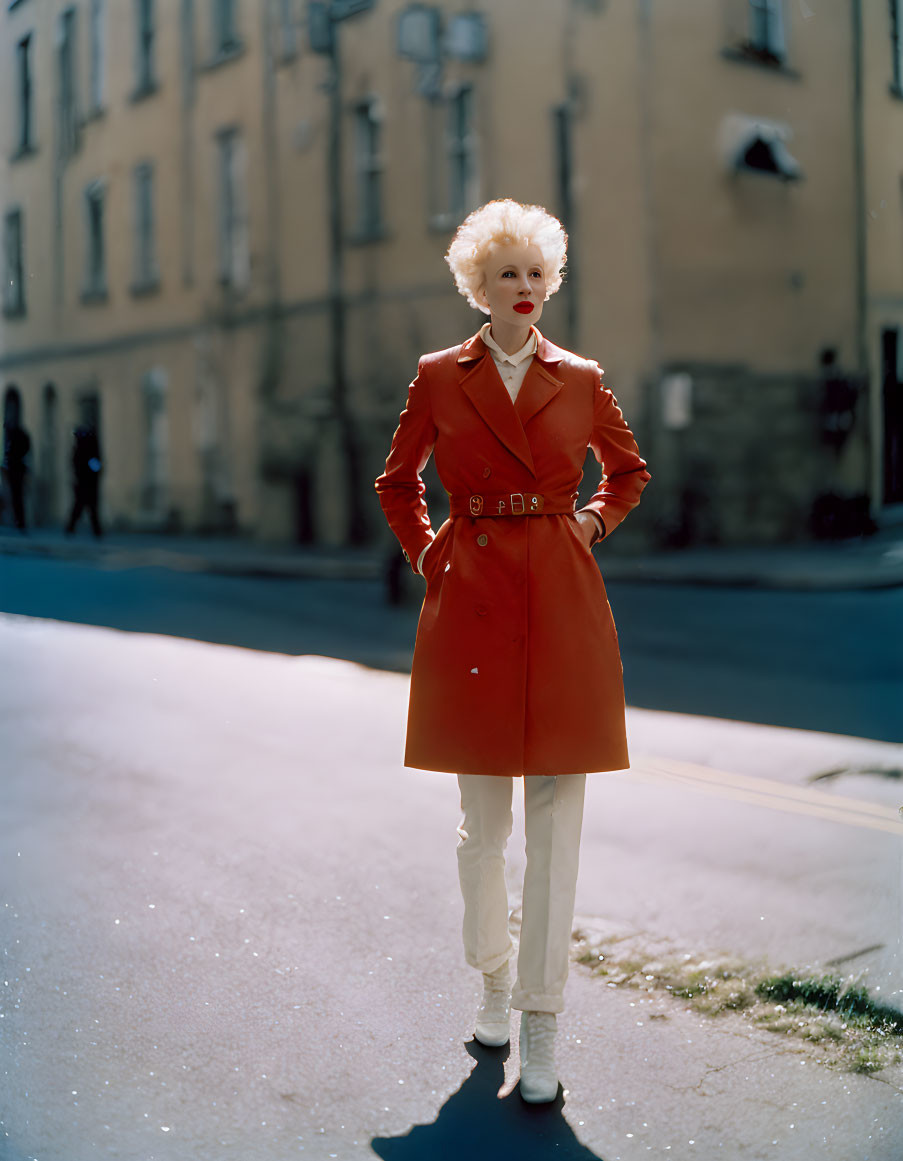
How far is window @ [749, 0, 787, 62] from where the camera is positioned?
58.4 ft

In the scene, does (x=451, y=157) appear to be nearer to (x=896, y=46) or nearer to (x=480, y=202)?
(x=480, y=202)

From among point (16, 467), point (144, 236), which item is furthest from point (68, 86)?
point (144, 236)

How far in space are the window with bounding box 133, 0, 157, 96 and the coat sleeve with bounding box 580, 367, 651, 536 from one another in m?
11.6

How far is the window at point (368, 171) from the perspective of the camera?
20.4 meters

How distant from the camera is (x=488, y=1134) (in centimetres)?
285

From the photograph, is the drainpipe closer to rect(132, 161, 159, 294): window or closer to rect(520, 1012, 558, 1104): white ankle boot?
rect(132, 161, 159, 294): window

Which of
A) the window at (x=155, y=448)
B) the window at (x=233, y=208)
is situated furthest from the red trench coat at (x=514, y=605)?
the window at (x=233, y=208)

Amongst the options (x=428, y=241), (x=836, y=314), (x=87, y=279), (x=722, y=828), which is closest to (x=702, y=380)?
(x=836, y=314)

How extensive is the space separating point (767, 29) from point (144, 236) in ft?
26.7

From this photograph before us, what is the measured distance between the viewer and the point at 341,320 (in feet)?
68.7

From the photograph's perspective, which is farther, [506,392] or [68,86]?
[68,86]

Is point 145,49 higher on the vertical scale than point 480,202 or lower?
higher

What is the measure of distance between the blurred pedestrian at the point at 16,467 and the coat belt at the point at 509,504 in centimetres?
628

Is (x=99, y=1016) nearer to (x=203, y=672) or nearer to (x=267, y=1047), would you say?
(x=267, y=1047)
